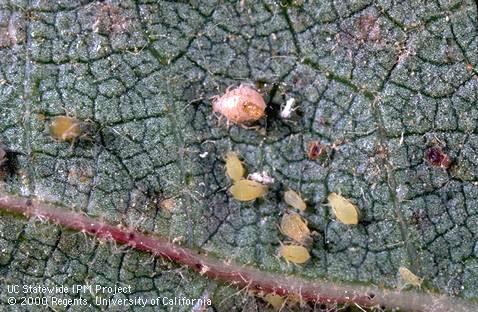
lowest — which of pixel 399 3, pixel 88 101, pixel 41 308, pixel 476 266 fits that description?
pixel 41 308

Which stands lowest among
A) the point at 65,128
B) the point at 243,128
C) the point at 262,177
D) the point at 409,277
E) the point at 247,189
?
the point at 409,277

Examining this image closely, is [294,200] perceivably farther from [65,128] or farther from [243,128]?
[65,128]

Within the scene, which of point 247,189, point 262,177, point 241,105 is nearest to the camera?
point 241,105

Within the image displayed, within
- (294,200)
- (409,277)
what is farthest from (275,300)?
(409,277)

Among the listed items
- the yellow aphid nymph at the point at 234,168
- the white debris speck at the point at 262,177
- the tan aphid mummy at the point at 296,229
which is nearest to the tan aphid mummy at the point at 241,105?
the yellow aphid nymph at the point at 234,168

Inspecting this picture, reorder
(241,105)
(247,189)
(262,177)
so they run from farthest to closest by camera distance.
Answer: (262,177) → (247,189) → (241,105)

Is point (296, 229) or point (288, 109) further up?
point (288, 109)

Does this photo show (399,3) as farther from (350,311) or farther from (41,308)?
(41,308)

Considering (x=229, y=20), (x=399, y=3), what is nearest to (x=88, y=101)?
(x=229, y=20)
